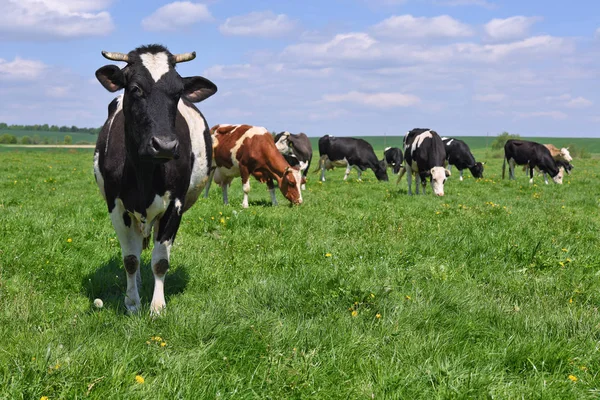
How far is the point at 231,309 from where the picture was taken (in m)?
4.57

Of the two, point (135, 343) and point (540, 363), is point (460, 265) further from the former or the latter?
point (135, 343)

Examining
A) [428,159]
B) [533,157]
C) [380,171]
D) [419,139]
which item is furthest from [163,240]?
[533,157]

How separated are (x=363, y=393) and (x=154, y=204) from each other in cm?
272

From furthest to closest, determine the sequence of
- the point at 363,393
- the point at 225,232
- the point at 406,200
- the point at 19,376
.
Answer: the point at 406,200, the point at 225,232, the point at 363,393, the point at 19,376

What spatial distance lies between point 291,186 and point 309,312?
8.00 metres

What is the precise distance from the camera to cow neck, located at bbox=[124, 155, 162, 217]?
4828 mm

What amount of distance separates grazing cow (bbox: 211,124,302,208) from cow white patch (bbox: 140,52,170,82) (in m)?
7.87

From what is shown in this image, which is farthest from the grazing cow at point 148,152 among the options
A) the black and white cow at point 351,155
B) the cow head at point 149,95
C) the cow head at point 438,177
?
the black and white cow at point 351,155

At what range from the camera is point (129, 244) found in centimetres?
542

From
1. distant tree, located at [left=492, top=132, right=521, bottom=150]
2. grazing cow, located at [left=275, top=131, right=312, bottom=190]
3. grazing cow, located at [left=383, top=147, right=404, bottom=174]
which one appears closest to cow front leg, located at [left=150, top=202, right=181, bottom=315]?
grazing cow, located at [left=275, top=131, right=312, bottom=190]

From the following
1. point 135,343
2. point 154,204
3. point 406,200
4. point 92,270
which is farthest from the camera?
point 406,200

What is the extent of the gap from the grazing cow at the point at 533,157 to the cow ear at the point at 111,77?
22.6 metres

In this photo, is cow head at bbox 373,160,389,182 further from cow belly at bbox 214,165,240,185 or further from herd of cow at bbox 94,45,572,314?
herd of cow at bbox 94,45,572,314

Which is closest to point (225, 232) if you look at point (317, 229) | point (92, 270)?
point (317, 229)
